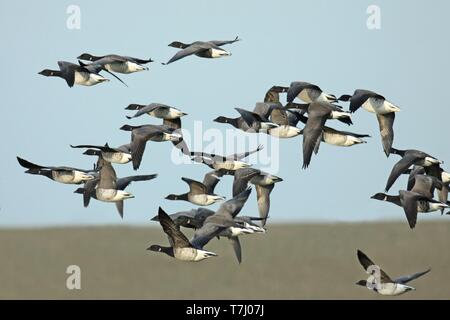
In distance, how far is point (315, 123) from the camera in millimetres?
16828

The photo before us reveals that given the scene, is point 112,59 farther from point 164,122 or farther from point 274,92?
point 274,92

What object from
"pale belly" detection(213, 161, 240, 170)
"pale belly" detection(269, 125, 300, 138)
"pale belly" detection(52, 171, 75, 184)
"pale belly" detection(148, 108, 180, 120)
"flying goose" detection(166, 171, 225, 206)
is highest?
"pale belly" detection(148, 108, 180, 120)

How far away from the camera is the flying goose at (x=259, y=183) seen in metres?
17.7

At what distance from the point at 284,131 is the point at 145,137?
2176mm

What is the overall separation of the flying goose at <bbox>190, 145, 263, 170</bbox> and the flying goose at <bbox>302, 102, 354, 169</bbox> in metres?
1.23

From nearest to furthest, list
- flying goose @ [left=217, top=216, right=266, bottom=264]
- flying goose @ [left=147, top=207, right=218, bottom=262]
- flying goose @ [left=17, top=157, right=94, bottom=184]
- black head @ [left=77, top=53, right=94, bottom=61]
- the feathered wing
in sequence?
flying goose @ [left=147, top=207, right=218, bottom=262]
flying goose @ [left=217, top=216, right=266, bottom=264]
flying goose @ [left=17, top=157, right=94, bottom=184]
the feathered wing
black head @ [left=77, top=53, right=94, bottom=61]

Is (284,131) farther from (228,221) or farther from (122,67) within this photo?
(122,67)

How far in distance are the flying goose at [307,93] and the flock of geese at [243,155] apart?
0.02 m

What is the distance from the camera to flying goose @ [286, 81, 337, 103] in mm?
17344

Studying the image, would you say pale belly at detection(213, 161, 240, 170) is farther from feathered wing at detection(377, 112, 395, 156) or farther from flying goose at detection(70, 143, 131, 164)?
feathered wing at detection(377, 112, 395, 156)

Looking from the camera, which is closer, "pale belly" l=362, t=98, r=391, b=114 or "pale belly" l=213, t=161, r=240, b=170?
"pale belly" l=362, t=98, r=391, b=114

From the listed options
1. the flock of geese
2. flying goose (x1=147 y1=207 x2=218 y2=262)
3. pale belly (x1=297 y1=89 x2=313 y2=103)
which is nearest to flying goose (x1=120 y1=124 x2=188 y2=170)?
the flock of geese

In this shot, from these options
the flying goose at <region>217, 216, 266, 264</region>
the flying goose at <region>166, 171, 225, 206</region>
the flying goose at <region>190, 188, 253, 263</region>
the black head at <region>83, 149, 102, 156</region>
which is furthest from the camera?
the black head at <region>83, 149, 102, 156</region>

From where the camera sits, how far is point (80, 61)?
17766mm
